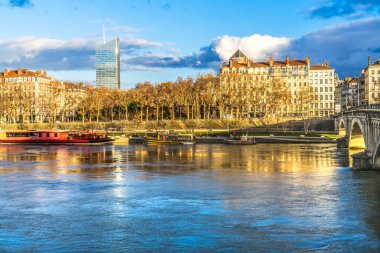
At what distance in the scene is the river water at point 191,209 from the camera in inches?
937

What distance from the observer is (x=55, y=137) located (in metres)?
103

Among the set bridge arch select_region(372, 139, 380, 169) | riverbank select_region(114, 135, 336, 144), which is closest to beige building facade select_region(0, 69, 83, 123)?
riverbank select_region(114, 135, 336, 144)

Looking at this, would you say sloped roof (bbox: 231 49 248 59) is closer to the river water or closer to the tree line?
the tree line

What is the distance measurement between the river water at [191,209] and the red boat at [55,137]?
45242 millimetres

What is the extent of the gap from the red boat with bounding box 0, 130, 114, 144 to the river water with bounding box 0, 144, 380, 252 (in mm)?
45242

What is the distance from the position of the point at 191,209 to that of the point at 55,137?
76.0 m

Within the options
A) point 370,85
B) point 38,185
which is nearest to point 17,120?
point 370,85

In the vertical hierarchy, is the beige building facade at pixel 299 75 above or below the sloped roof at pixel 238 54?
below

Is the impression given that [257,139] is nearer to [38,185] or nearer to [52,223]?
[38,185]

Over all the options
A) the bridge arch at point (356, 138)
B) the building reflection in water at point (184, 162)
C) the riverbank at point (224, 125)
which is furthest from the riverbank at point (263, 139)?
the building reflection in water at point (184, 162)

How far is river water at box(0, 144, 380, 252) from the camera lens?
2380 centimetres

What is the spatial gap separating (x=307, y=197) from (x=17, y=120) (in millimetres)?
147067

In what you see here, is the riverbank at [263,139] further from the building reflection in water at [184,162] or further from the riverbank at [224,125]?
the building reflection in water at [184,162]

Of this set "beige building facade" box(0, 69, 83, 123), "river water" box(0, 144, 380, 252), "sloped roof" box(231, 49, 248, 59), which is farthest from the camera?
"sloped roof" box(231, 49, 248, 59)
